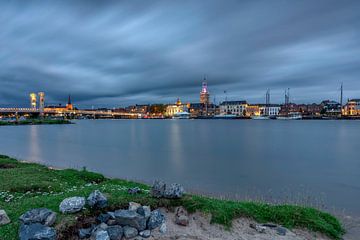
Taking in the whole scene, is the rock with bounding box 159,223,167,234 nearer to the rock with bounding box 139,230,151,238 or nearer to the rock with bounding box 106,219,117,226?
the rock with bounding box 139,230,151,238

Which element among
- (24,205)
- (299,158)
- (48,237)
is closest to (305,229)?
(48,237)

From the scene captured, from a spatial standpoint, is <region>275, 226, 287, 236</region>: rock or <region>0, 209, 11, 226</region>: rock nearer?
<region>0, 209, 11, 226</region>: rock

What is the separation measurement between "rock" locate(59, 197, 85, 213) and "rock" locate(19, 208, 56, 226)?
46cm

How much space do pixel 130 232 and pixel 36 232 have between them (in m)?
2.77

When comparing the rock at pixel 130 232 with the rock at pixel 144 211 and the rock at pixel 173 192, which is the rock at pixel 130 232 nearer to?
the rock at pixel 144 211

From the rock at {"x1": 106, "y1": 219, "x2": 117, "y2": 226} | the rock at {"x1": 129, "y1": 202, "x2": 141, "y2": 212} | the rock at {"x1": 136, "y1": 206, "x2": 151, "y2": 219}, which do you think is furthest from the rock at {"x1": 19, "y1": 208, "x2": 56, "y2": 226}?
the rock at {"x1": 136, "y1": 206, "x2": 151, "y2": 219}

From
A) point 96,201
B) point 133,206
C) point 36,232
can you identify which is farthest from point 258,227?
point 36,232

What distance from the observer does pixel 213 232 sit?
989cm

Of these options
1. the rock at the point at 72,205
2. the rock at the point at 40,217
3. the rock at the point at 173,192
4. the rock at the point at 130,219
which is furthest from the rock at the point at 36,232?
the rock at the point at 173,192

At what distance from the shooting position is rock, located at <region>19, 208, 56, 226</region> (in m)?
8.70

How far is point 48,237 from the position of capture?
810cm

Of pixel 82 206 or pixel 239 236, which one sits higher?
pixel 82 206

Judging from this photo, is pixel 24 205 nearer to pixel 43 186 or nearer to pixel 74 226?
pixel 74 226

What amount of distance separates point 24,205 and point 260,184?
18.9 metres
